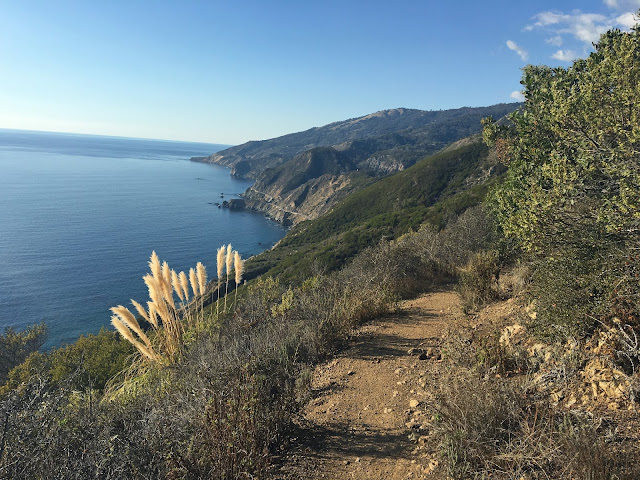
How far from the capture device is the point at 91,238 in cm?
6284

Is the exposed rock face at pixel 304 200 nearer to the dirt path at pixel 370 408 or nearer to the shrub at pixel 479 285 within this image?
the shrub at pixel 479 285

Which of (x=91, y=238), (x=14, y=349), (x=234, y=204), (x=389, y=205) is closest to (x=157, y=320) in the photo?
(x=14, y=349)

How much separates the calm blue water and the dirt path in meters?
38.0

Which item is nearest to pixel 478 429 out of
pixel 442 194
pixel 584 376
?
pixel 584 376

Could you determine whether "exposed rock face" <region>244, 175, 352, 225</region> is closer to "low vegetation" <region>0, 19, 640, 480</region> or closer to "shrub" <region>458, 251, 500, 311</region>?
"shrub" <region>458, 251, 500, 311</region>

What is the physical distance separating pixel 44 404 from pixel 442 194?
66.1 metres

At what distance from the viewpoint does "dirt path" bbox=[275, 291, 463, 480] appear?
3.10 meters

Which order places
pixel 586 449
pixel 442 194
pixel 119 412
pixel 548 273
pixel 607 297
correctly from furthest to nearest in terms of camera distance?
pixel 442 194, pixel 548 273, pixel 119 412, pixel 607 297, pixel 586 449

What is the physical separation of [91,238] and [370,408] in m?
71.8

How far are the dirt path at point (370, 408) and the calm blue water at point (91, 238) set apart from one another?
125 feet

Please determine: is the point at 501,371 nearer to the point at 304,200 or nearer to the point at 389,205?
the point at 389,205

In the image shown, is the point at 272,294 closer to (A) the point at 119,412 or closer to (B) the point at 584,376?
(A) the point at 119,412

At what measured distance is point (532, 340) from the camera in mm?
4148

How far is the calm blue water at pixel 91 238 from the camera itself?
40.8 metres
